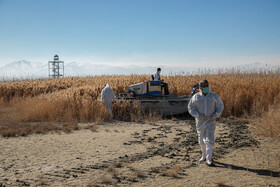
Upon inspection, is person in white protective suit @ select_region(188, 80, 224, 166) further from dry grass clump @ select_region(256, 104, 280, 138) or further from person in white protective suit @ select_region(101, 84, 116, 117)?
person in white protective suit @ select_region(101, 84, 116, 117)

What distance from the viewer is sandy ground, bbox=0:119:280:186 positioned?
596 cm

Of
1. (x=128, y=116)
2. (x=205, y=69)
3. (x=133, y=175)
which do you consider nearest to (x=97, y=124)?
(x=128, y=116)

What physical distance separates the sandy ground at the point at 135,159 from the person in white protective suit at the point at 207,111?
2.12ft

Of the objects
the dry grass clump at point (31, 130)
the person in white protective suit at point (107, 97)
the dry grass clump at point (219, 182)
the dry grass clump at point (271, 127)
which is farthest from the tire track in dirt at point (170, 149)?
the dry grass clump at point (31, 130)

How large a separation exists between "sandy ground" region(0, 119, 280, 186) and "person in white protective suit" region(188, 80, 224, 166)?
2.12 feet

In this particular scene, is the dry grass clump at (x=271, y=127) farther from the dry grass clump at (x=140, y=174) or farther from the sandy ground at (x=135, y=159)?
the dry grass clump at (x=140, y=174)

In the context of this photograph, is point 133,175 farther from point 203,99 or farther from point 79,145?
point 79,145

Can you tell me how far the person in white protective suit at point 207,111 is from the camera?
6.59 metres

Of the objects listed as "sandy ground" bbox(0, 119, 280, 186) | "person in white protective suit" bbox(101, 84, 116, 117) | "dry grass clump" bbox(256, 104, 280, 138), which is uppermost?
"person in white protective suit" bbox(101, 84, 116, 117)

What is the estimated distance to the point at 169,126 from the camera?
12172 millimetres

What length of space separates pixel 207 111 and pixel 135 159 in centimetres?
230

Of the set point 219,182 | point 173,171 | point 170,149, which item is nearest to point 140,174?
point 173,171

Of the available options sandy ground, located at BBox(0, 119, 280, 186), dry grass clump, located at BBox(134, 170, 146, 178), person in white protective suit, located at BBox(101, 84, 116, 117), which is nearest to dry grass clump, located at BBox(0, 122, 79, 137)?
sandy ground, located at BBox(0, 119, 280, 186)

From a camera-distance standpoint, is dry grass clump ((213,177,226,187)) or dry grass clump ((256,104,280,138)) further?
dry grass clump ((256,104,280,138))
